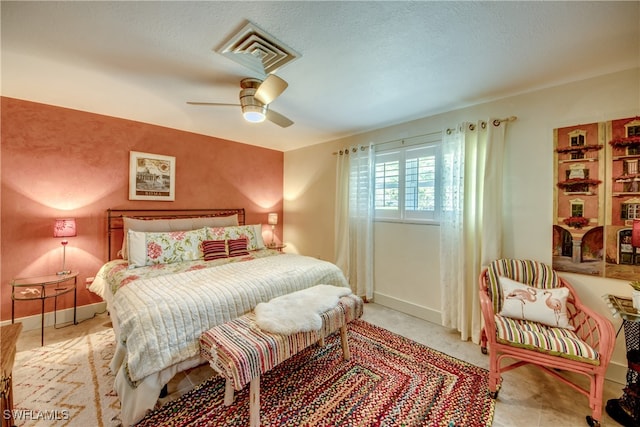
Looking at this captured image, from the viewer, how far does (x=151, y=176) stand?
351 centimetres

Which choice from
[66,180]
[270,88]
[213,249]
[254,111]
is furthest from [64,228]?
[270,88]

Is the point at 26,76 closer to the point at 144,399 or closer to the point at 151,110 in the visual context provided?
the point at 151,110

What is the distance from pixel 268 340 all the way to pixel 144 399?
2.75 ft

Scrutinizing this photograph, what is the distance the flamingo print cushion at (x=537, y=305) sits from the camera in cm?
193

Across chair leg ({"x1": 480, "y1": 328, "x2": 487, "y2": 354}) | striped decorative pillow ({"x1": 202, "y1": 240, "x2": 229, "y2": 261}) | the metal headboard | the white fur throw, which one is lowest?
chair leg ({"x1": 480, "y1": 328, "x2": 487, "y2": 354})

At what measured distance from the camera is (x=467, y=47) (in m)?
1.79

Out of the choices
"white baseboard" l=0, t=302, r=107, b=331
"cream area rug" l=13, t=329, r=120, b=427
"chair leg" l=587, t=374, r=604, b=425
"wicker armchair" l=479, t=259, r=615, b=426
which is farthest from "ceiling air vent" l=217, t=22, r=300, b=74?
"white baseboard" l=0, t=302, r=107, b=331

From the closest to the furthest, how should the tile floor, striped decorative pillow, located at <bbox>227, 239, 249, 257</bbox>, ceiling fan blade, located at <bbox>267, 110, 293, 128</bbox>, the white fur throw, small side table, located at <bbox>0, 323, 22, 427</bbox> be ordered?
small side table, located at <bbox>0, 323, 22, 427</bbox>
the tile floor
the white fur throw
ceiling fan blade, located at <bbox>267, 110, 293, 128</bbox>
striped decorative pillow, located at <bbox>227, 239, 249, 257</bbox>

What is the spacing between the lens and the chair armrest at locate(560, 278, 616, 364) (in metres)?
1.57

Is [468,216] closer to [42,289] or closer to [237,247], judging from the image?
[237,247]

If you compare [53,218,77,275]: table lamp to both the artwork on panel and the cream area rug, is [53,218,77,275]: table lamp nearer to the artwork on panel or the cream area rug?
the cream area rug

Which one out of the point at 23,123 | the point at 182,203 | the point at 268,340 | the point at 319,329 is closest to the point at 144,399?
the point at 268,340

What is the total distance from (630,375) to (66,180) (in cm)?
536

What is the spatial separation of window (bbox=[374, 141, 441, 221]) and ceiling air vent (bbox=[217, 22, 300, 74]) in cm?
199
